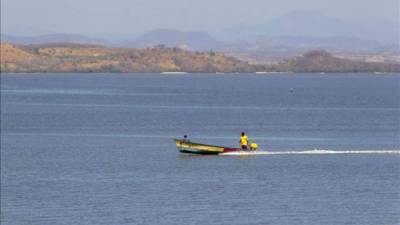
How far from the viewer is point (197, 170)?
5369 cm

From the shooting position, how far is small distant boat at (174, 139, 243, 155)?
5919cm

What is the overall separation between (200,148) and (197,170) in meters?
6.18

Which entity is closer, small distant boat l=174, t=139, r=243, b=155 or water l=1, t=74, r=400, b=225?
water l=1, t=74, r=400, b=225

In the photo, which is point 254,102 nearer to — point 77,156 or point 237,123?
point 237,123

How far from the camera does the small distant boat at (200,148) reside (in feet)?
194

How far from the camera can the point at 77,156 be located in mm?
60719

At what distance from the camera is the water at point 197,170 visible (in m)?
40.6

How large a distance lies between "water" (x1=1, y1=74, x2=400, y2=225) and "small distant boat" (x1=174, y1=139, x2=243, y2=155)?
0.65m

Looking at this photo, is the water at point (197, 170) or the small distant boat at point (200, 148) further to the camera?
the small distant boat at point (200, 148)

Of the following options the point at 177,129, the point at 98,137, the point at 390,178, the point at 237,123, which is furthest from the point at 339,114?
the point at 390,178

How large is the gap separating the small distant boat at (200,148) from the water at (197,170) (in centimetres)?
65

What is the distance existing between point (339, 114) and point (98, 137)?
32619 mm

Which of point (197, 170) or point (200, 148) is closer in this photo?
point (197, 170)

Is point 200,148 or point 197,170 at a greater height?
point 200,148
